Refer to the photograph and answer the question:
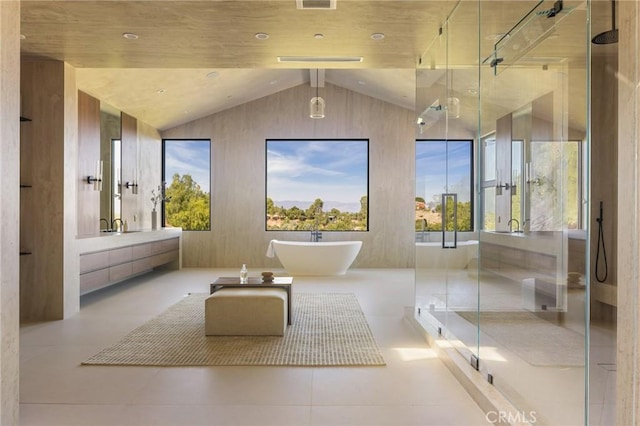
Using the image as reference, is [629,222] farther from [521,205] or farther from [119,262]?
[119,262]

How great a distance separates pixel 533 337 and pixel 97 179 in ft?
17.5

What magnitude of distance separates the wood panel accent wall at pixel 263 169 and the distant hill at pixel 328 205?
1.46ft

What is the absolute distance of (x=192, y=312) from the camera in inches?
186

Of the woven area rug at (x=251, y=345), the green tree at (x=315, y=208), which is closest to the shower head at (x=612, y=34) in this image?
the woven area rug at (x=251, y=345)

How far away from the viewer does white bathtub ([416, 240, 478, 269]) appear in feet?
11.3

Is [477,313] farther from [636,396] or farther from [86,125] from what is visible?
[86,125]

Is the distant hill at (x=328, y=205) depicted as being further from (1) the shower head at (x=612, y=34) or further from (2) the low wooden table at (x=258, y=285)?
(1) the shower head at (x=612, y=34)

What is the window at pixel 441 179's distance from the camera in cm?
352

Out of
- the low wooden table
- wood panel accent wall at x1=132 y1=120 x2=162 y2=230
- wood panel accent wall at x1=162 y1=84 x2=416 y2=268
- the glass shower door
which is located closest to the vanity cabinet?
wood panel accent wall at x1=132 y1=120 x2=162 y2=230

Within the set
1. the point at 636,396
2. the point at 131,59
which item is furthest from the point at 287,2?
the point at 636,396

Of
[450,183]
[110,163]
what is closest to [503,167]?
[450,183]

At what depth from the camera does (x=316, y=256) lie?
7.34 metres

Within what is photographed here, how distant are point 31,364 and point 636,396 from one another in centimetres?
366

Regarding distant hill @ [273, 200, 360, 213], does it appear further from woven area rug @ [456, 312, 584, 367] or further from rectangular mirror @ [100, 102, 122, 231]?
woven area rug @ [456, 312, 584, 367]
